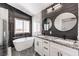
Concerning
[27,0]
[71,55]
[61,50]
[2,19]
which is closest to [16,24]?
[2,19]

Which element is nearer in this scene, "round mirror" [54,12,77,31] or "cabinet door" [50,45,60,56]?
"cabinet door" [50,45,60,56]

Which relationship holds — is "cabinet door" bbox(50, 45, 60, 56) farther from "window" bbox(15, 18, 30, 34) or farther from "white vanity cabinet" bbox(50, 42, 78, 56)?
"window" bbox(15, 18, 30, 34)

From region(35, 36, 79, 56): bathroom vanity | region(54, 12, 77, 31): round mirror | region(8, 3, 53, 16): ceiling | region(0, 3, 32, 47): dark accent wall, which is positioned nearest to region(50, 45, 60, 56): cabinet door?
region(35, 36, 79, 56): bathroom vanity

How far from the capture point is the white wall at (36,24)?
1.31m

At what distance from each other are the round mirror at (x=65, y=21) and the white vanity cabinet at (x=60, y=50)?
53cm

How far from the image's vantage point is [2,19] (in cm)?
117

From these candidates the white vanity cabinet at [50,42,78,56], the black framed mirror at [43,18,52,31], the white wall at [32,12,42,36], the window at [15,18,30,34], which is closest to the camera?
the white vanity cabinet at [50,42,78,56]

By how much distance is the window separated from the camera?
1.18 m

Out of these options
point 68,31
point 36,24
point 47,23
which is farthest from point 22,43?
point 68,31

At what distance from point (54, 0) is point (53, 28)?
797 millimetres

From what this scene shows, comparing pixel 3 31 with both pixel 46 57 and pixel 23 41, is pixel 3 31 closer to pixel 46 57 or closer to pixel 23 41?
pixel 23 41

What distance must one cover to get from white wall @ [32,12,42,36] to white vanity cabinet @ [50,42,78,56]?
424mm

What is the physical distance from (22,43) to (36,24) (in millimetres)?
519

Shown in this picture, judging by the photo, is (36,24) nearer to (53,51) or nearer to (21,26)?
(21,26)
